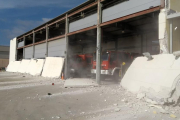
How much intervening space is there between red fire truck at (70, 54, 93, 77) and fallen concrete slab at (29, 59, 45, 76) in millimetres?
4912

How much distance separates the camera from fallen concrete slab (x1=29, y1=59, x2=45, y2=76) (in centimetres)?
1988

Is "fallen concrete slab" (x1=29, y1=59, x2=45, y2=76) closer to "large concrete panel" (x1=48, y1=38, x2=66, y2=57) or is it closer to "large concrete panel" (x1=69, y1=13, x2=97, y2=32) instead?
"large concrete panel" (x1=48, y1=38, x2=66, y2=57)

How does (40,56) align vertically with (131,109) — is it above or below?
above

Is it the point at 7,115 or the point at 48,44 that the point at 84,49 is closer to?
the point at 48,44

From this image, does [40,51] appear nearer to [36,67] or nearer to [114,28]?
[36,67]

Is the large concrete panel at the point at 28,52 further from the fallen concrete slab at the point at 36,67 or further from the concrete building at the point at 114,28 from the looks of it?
the fallen concrete slab at the point at 36,67

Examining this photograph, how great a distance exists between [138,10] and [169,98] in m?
5.47

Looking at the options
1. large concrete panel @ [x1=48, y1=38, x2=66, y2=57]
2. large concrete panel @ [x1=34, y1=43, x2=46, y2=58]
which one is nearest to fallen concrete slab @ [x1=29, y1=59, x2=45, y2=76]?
large concrete panel @ [x1=34, y1=43, x2=46, y2=58]

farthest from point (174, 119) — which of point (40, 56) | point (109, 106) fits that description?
point (40, 56)

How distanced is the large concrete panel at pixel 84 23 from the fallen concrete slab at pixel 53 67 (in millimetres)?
3595

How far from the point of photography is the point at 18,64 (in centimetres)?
2769

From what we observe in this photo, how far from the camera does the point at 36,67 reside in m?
20.9

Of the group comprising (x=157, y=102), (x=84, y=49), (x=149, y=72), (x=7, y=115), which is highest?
(x=84, y=49)

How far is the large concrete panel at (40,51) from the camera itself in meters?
21.2
